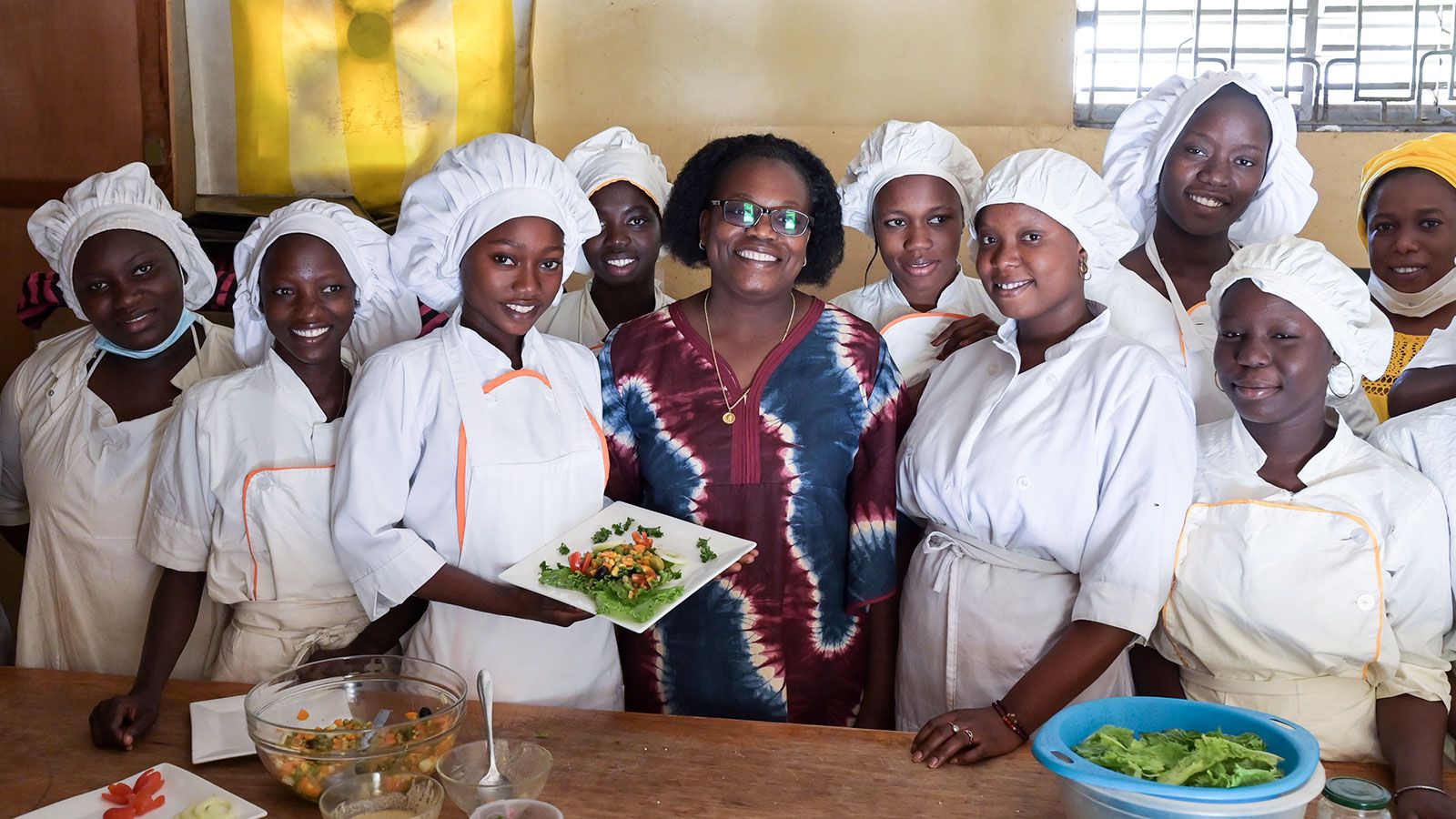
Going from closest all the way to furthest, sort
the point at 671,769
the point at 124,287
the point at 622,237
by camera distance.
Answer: the point at 671,769, the point at 124,287, the point at 622,237

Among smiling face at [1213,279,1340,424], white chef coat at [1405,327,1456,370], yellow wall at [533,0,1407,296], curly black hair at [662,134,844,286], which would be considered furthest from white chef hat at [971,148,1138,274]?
yellow wall at [533,0,1407,296]

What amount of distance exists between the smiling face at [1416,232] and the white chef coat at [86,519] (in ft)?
9.64

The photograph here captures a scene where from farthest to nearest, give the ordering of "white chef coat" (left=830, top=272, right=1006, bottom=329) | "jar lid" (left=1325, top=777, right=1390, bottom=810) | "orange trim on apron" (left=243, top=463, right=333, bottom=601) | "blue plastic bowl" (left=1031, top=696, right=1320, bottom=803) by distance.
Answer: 1. "white chef coat" (left=830, top=272, right=1006, bottom=329)
2. "orange trim on apron" (left=243, top=463, right=333, bottom=601)
3. "jar lid" (left=1325, top=777, right=1390, bottom=810)
4. "blue plastic bowl" (left=1031, top=696, right=1320, bottom=803)

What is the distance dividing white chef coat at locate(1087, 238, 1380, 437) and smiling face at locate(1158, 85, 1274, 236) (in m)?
0.20

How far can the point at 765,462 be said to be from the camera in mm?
2422

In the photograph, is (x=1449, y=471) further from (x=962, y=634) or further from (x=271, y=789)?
(x=271, y=789)

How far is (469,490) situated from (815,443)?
74cm

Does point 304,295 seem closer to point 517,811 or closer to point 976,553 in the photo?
point 517,811

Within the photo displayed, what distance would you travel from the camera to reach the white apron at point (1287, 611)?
2.05m

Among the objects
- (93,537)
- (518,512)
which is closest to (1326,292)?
(518,512)

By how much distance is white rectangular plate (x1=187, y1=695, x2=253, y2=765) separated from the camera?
1.89 metres

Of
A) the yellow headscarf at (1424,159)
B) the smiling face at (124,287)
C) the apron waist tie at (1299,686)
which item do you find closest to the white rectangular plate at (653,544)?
the apron waist tie at (1299,686)

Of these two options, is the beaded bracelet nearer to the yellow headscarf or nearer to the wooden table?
the wooden table

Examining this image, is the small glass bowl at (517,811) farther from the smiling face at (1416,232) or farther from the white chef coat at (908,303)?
the smiling face at (1416,232)
